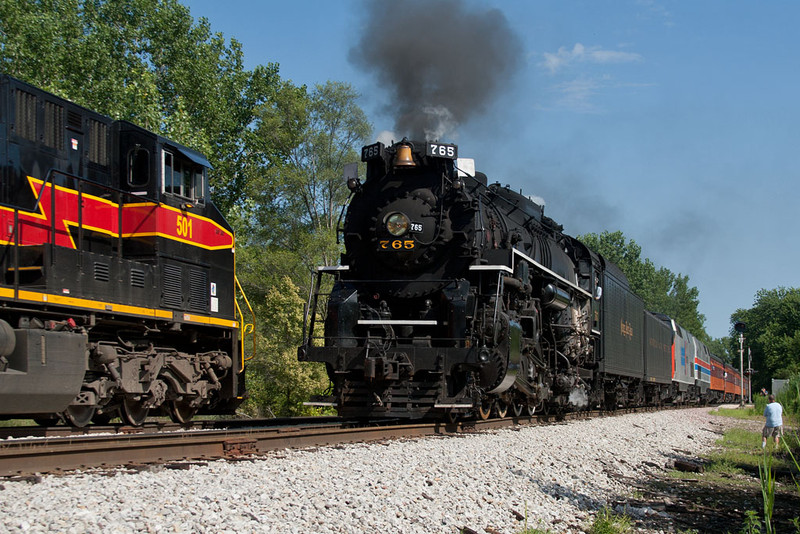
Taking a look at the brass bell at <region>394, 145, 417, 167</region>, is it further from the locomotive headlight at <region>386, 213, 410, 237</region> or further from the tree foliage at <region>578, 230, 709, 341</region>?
the tree foliage at <region>578, 230, 709, 341</region>

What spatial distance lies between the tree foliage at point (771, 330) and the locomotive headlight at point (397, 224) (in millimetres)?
46807

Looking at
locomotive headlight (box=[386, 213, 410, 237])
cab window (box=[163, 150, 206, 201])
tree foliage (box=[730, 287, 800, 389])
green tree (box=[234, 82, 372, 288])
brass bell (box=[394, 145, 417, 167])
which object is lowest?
tree foliage (box=[730, 287, 800, 389])

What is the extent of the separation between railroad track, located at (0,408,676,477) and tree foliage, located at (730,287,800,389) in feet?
160

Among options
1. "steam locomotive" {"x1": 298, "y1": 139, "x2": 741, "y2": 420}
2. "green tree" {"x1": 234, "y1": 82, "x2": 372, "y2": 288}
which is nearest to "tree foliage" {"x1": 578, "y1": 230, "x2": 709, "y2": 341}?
"green tree" {"x1": 234, "y1": 82, "x2": 372, "y2": 288}

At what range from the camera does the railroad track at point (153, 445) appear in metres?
6.37

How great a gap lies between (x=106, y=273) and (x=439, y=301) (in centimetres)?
495

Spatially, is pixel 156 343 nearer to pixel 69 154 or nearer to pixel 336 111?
pixel 69 154

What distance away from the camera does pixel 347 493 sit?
5699 millimetres

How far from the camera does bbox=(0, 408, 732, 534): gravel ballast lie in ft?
15.1

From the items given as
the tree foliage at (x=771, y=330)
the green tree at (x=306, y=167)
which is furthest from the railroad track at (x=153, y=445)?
the tree foliage at (x=771, y=330)

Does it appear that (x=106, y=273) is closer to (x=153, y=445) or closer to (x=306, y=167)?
(x=153, y=445)

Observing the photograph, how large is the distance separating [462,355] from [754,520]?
16.8 ft

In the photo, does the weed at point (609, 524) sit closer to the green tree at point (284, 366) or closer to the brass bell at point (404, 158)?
the brass bell at point (404, 158)

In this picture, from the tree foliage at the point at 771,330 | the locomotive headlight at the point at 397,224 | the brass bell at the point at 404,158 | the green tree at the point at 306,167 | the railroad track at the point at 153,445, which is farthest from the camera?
the tree foliage at the point at 771,330
